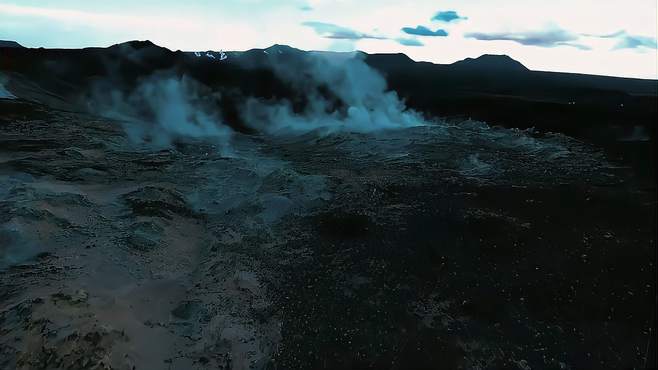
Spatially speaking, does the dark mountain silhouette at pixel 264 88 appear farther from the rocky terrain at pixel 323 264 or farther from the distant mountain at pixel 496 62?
the distant mountain at pixel 496 62

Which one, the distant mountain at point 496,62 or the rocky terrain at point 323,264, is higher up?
the distant mountain at point 496,62

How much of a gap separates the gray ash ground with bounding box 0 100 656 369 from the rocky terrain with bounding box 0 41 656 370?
28 millimetres

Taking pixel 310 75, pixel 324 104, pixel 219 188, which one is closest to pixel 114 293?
pixel 219 188

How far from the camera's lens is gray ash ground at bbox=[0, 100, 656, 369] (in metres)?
5.03

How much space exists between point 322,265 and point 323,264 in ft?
0.11

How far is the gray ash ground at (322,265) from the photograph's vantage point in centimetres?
503

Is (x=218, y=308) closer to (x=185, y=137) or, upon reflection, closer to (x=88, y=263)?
(x=88, y=263)

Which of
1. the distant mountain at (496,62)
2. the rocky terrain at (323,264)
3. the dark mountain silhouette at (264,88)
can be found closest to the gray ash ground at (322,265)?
the rocky terrain at (323,264)

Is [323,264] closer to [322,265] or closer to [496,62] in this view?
[322,265]

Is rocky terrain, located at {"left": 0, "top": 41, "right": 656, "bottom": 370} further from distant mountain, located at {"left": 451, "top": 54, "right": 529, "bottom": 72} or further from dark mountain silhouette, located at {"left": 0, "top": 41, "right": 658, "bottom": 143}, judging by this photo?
distant mountain, located at {"left": 451, "top": 54, "right": 529, "bottom": 72}

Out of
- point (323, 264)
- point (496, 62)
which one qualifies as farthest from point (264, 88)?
point (496, 62)

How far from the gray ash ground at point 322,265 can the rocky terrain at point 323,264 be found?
0.09 ft

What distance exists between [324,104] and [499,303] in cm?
2533

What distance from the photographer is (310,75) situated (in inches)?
1452
